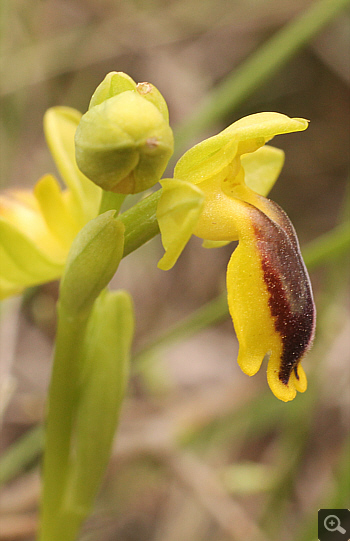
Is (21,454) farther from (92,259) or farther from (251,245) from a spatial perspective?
(251,245)

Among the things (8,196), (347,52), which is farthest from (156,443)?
(347,52)

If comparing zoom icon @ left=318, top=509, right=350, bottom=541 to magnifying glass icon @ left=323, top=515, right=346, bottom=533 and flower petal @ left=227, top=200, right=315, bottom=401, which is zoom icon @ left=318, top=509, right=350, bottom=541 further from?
flower petal @ left=227, top=200, right=315, bottom=401

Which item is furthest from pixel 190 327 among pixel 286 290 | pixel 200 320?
pixel 286 290

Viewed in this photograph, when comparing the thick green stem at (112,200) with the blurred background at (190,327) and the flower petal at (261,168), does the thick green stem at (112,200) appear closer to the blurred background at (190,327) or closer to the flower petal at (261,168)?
the flower petal at (261,168)

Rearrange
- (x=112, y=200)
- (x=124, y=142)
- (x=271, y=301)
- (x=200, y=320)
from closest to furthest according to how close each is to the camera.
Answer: (x=124, y=142), (x=271, y=301), (x=112, y=200), (x=200, y=320)

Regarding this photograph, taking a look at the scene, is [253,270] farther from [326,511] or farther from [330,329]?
[330,329]

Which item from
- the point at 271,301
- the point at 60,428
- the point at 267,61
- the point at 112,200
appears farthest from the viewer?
the point at 267,61

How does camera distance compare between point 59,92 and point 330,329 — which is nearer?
point 330,329

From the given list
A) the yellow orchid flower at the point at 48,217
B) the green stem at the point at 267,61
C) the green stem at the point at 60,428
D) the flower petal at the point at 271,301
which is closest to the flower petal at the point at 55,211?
the yellow orchid flower at the point at 48,217
